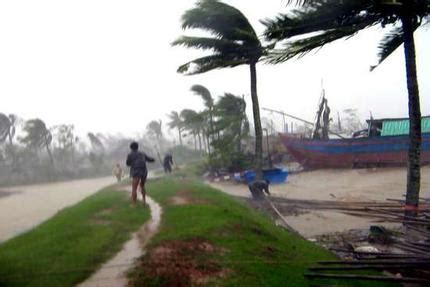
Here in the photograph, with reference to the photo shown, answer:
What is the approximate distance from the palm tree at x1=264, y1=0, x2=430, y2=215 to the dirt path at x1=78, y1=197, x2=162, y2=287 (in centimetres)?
473

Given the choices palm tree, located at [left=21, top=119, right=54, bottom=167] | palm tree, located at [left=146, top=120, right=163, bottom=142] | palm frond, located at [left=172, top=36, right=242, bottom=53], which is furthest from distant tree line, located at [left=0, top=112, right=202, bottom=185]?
palm frond, located at [left=172, top=36, right=242, bottom=53]

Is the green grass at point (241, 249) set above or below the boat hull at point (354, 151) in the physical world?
below

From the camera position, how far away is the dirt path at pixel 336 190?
1291 centimetres

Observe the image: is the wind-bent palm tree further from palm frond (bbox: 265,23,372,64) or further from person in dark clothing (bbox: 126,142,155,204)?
palm frond (bbox: 265,23,372,64)

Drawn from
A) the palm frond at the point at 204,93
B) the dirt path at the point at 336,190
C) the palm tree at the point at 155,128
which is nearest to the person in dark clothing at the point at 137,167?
the dirt path at the point at 336,190

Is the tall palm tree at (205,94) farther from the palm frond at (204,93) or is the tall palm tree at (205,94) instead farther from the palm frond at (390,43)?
the palm frond at (390,43)

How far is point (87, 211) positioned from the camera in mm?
12789

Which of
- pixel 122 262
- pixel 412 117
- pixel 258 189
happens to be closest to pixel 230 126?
pixel 258 189

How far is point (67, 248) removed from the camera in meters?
8.13

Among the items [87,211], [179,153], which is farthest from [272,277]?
[179,153]

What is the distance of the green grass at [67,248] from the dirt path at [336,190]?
5.22 meters

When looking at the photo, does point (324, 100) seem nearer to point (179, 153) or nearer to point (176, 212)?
point (176, 212)

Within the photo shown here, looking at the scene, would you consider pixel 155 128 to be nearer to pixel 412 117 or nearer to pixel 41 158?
pixel 41 158

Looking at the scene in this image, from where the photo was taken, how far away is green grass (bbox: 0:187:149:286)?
651cm
